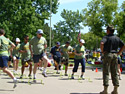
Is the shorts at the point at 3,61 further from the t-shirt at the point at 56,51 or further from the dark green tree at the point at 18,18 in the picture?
the dark green tree at the point at 18,18

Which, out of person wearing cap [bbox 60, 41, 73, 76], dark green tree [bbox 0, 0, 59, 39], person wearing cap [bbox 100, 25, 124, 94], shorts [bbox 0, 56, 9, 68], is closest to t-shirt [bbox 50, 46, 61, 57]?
person wearing cap [bbox 60, 41, 73, 76]

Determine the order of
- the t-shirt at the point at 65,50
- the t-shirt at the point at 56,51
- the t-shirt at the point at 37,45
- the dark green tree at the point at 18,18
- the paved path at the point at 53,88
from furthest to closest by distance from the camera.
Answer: the dark green tree at the point at 18,18
the t-shirt at the point at 56,51
the t-shirt at the point at 65,50
the t-shirt at the point at 37,45
the paved path at the point at 53,88

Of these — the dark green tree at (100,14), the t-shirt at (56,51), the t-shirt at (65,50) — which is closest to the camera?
the t-shirt at (65,50)

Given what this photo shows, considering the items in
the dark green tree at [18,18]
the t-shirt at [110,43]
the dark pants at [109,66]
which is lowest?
the dark pants at [109,66]

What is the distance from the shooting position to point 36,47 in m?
9.24

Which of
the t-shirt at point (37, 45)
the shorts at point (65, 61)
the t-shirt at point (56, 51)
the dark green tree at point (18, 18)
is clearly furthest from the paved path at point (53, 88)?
the dark green tree at point (18, 18)

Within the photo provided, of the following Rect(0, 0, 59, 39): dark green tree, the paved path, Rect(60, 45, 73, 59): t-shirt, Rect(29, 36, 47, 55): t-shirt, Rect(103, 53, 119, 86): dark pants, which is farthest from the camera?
Rect(0, 0, 59, 39): dark green tree

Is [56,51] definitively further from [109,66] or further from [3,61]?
[109,66]

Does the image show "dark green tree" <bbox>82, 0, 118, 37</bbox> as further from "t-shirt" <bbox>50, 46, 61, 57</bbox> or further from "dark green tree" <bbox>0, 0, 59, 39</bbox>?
A: "t-shirt" <bbox>50, 46, 61, 57</bbox>

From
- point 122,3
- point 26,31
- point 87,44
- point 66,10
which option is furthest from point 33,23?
point 87,44

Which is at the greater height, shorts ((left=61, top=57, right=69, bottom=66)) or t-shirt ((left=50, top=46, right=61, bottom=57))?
t-shirt ((left=50, top=46, right=61, bottom=57))

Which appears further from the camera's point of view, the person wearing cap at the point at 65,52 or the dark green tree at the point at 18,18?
the dark green tree at the point at 18,18

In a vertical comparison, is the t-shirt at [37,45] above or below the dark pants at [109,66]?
above

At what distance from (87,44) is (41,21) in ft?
210
